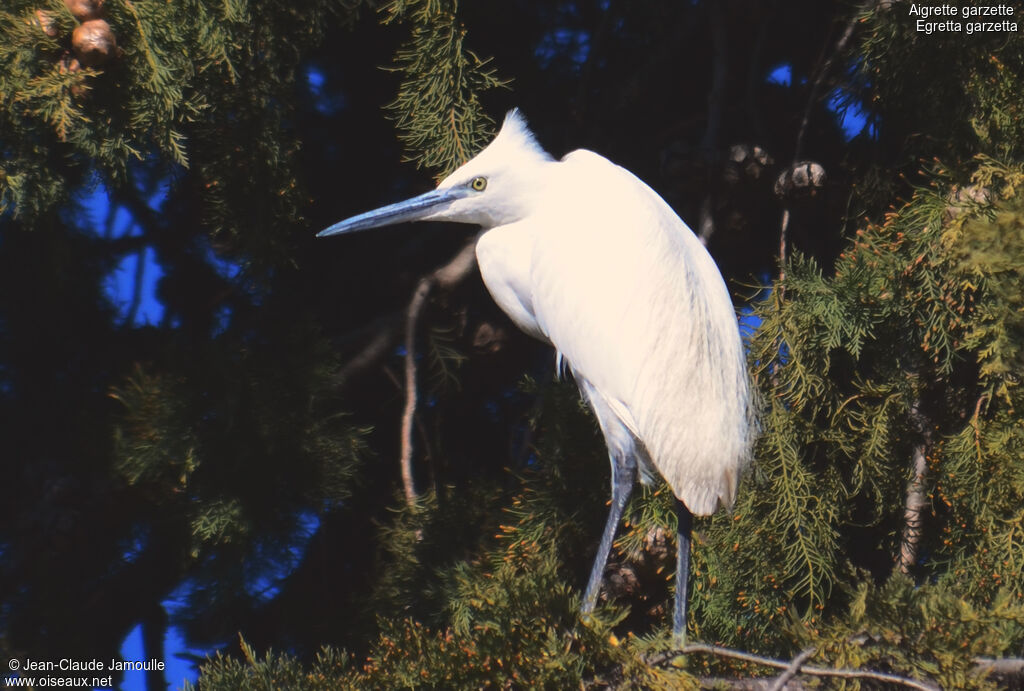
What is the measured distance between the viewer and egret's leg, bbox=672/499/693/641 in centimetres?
132

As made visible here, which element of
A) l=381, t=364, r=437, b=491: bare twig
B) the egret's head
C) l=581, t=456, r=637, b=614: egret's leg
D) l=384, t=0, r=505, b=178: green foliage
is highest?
l=384, t=0, r=505, b=178: green foliage

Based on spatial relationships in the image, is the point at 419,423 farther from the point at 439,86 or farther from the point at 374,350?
the point at 439,86

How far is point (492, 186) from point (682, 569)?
66 centimetres

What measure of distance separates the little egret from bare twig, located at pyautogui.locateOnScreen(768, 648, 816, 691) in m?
0.21

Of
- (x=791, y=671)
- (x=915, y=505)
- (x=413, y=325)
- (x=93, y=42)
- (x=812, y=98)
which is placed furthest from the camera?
(x=812, y=98)

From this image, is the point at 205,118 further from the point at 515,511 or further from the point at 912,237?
the point at 912,237

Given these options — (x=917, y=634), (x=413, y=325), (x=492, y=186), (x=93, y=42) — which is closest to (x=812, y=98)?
(x=492, y=186)

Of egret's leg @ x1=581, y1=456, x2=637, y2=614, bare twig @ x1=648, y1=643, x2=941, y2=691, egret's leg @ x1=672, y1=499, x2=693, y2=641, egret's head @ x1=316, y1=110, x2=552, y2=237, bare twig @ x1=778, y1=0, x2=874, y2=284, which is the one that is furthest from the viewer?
bare twig @ x1=778, y1=0, x2=874, y2=284

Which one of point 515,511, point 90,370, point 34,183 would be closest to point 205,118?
point 34,183

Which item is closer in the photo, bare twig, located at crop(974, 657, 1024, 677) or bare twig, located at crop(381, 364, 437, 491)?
bare twig, located at crop(974, 657, 1024, 677)

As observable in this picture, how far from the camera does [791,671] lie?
41.4 inches

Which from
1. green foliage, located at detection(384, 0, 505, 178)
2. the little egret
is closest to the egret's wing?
the little egret

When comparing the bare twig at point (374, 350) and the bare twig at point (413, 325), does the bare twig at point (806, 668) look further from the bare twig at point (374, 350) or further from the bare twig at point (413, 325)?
the bare twig at point (374, 350)

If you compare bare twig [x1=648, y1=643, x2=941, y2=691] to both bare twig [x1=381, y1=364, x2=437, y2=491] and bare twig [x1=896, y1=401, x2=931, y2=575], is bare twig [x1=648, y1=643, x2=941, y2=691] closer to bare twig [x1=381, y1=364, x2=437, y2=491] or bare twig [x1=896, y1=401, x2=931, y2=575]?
bare twig [x1=896, y1=401, x2=931, y2=575]
